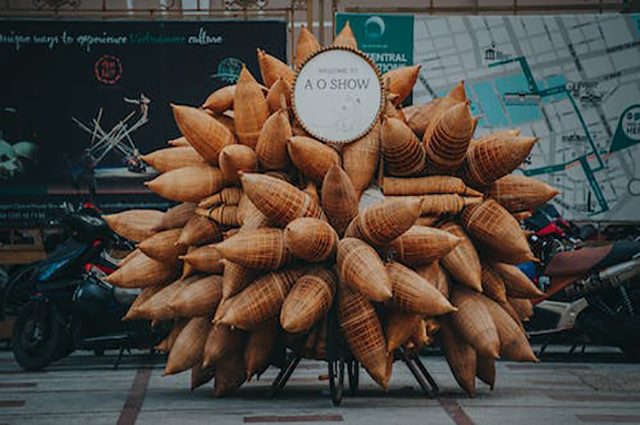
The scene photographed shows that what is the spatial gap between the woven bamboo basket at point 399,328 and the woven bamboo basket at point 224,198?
1.14 m

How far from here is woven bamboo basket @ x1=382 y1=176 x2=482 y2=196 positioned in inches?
240

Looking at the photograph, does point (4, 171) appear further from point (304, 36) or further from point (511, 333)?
point (511, 333)

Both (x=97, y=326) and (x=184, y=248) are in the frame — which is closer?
(x=184, y=248)

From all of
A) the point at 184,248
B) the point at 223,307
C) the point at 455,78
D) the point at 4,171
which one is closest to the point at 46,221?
the point at 4,171

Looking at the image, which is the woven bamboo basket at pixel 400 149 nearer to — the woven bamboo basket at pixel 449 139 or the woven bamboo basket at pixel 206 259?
the woven bamboo basket at pixel 449 139

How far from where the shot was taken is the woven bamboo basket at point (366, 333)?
5.72 m

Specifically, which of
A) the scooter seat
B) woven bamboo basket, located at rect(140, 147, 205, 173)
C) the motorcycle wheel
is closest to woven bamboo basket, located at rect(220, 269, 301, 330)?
woven bamboo basket, located at rect(140, 147, 205, 173)

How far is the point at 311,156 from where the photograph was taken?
5973 mm

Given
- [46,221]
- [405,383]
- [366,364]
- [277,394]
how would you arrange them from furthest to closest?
[46,221]
[405,383]
[277,394]
[366,364]

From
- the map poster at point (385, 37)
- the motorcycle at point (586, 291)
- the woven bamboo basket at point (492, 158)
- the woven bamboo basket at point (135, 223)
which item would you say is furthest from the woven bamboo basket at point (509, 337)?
the map poster at point (385, 37)

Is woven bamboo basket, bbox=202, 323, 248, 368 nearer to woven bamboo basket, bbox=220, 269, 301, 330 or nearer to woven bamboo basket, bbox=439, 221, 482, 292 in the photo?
woven bamboo basket, bbox=220, 269, 301, 330

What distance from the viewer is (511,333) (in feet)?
20.3

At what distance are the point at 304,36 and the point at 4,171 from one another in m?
5.57

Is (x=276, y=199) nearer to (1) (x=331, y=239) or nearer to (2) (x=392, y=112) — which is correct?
(1) (x=331, y=239)
